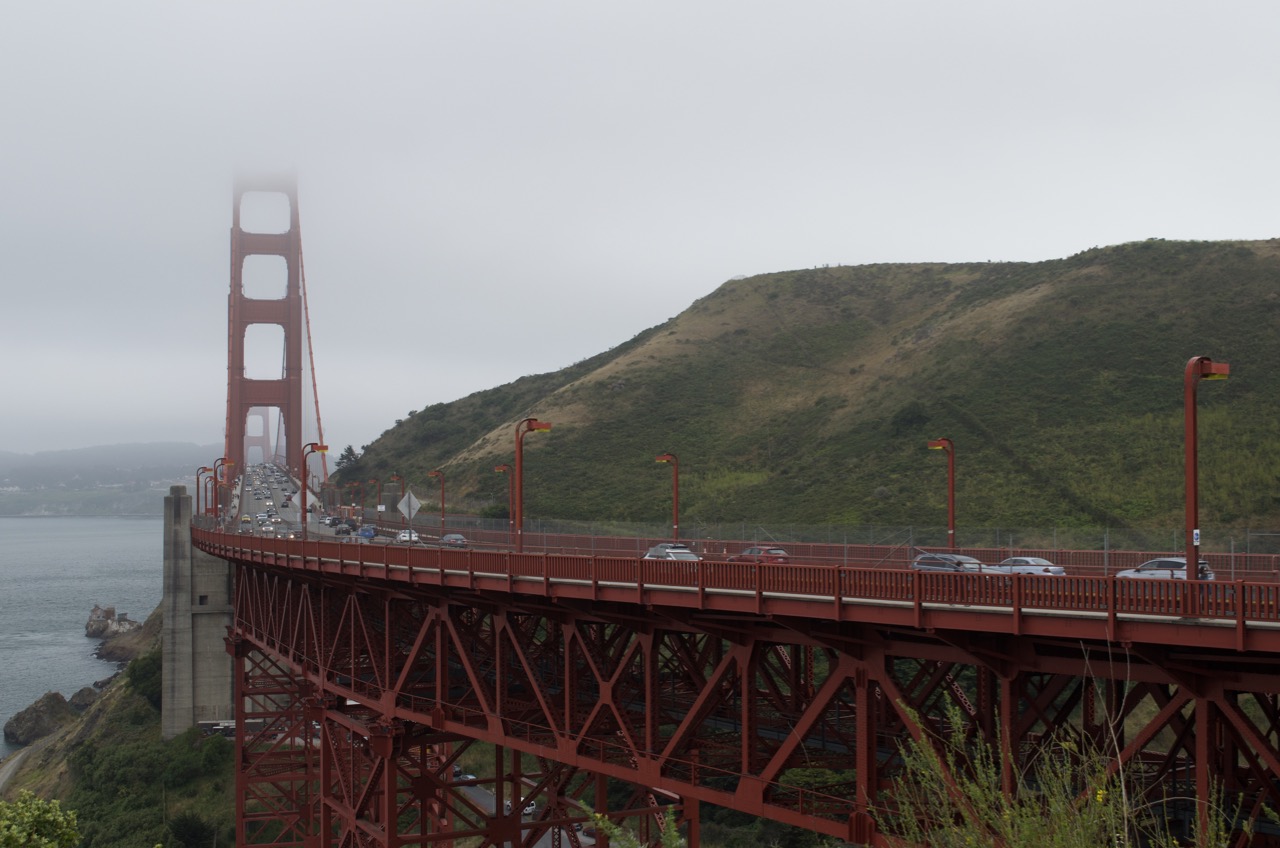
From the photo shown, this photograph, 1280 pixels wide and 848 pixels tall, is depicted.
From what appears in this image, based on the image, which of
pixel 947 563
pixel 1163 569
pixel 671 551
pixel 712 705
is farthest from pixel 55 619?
pixel 1163 569

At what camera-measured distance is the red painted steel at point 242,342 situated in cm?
9944

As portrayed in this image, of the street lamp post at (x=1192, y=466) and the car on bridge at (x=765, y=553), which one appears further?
the car on bridge at (x=765, y=553)

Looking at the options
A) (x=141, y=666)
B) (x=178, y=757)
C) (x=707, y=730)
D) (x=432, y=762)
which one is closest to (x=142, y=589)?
(x=141, y=666)

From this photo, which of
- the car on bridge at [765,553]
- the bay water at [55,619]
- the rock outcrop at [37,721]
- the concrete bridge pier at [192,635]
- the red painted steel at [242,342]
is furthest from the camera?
the red painted steel at [242,342]

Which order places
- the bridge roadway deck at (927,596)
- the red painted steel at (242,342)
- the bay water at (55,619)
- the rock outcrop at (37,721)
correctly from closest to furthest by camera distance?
1. the bridge roadway deck at (927,596)
2. the rock outcrop at (37,721)
3. the bay water at (55,619)
4. the red painted steel at (242,342)

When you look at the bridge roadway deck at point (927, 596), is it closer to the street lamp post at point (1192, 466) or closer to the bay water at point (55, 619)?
the street lamp post at point (1192, 466)

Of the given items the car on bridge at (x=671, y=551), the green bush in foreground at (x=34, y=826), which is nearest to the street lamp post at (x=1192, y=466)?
the car on bridge at (x=671, y=551)

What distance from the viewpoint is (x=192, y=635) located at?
2197 inches

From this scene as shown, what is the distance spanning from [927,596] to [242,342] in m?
95.7

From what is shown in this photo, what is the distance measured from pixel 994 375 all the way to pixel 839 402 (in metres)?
13.4

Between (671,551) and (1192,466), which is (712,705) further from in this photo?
(671,551)

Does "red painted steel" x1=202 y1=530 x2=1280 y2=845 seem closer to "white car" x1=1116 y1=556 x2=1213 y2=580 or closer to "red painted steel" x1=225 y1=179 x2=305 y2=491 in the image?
"white car" x1=1116 y1=556 x2=1213 y2=580

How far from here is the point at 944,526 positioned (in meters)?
57.7

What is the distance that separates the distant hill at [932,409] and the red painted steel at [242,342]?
13198 millimetres
